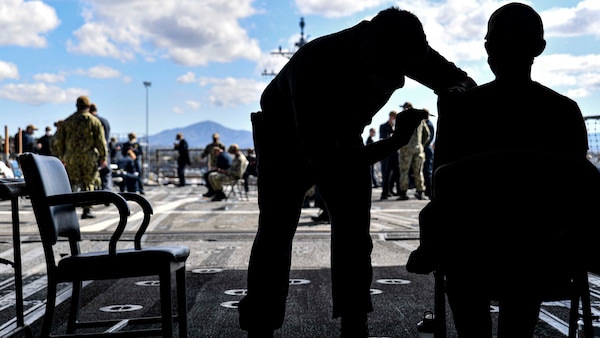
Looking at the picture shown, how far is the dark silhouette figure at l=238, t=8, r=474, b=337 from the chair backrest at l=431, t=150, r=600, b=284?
41 cm

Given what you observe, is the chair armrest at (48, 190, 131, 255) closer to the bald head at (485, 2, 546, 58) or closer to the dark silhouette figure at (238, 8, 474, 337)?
the dark silhouette figure at (238, 8, 474, 337)

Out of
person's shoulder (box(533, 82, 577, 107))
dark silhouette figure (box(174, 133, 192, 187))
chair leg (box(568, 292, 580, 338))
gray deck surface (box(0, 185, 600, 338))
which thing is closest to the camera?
person's shoulder (box(533, 82, 577, 107))

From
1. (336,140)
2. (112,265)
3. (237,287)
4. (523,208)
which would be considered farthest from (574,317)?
(237,287)

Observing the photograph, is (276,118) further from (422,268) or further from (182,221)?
(182,221)

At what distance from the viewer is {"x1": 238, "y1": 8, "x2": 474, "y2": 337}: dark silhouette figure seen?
7.38ft

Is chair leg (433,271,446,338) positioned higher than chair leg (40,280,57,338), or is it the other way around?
chair leg (433,271,446,338)

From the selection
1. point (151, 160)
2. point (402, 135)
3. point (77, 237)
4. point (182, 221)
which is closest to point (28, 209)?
point (182, 221)

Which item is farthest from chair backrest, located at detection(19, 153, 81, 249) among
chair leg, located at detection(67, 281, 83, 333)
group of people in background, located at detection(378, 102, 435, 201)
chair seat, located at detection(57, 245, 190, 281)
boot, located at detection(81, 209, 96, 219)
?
group of people in background, located at detection(378, 102, 435, 201)

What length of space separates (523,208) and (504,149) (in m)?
0.18

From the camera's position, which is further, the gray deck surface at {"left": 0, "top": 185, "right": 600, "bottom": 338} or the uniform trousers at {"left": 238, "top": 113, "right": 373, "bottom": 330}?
the gray deck surface at {"left": 0, "top": 185, "right": 600, "bottom": 338}

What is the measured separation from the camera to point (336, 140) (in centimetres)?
231

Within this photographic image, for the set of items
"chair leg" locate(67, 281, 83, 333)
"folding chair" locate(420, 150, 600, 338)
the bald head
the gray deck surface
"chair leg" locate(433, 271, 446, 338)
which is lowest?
the gray deck surface

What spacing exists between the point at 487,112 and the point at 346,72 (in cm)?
65

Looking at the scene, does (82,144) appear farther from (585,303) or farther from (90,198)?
(585,303)
